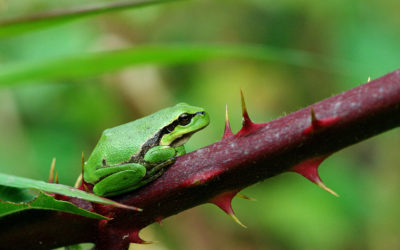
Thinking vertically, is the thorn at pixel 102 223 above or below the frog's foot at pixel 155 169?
below

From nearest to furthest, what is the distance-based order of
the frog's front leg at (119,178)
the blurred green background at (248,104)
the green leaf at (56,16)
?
the green leaf at (56,16) → the frog's front leg at (119,178) → the blurred green background at (248,104)

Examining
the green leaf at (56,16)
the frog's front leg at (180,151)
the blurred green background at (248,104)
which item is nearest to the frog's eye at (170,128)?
the frog's front leg at (180,151)

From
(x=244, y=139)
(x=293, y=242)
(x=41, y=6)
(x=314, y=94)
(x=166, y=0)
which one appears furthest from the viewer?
(x=314, y=94)

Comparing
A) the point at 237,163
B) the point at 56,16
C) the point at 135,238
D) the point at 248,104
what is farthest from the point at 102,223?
the point at 248,104

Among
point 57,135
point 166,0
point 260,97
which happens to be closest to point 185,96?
point 260,97

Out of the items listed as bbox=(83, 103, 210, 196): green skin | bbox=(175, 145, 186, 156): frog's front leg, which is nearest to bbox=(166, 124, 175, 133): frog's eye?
bbox=(83, 103, 210, 196): green skin

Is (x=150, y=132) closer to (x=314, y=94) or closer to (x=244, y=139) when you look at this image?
(x=244, y=139)

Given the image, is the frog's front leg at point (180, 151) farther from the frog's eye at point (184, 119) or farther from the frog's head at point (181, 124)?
the frog's eye at point (184, 119)
